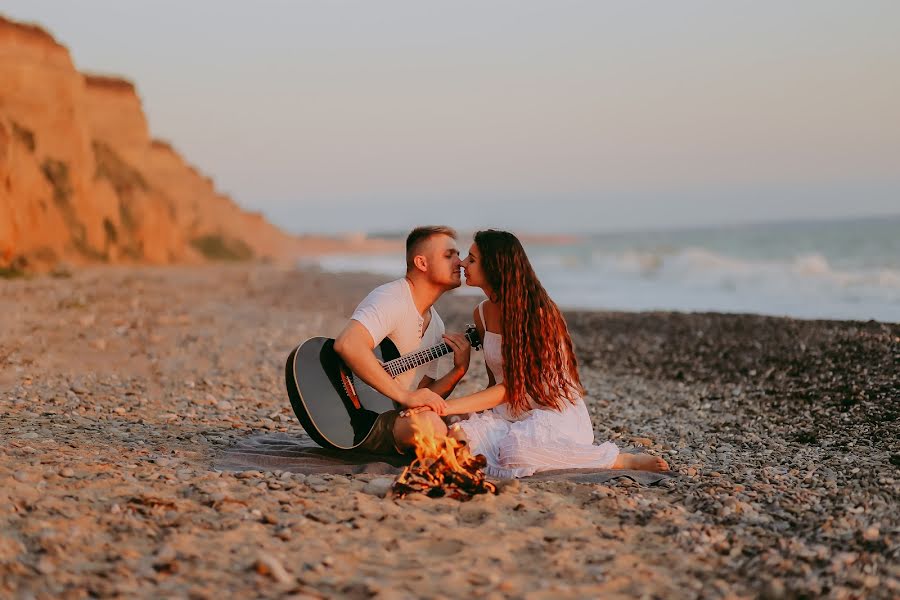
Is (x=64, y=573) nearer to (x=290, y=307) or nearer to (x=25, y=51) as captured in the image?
(x=290, y=307)

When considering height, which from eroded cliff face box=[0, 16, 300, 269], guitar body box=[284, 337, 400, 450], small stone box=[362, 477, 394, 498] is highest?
eroded cliff face box=[0, 16, 300, 269]

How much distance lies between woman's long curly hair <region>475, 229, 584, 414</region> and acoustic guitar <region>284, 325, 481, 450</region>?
17.5 inches

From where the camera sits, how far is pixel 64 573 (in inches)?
134

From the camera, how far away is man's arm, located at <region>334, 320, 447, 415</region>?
5.15 metres

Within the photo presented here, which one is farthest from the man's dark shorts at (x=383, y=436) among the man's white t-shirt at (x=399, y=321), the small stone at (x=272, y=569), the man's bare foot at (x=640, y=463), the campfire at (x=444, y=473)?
the small stone at (x=272, y=569)

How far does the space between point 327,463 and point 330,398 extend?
1.44 feet

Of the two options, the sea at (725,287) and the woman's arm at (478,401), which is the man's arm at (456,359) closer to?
the woman's arm at (478,401)

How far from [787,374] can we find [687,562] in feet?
20.7

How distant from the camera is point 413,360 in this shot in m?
5.59

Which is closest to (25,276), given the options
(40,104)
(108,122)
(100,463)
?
(40,104)

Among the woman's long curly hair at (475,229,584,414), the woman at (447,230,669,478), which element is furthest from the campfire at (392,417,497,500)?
the woman's long curly hair at (475,229,584,414)

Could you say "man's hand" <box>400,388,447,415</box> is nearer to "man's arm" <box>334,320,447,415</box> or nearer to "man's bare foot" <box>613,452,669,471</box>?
"man's arm" <box>334,320,447,415</box>

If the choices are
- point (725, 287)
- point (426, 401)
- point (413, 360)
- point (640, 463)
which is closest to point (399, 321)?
point (413, 360)

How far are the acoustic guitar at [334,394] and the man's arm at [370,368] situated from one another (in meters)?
0.22
